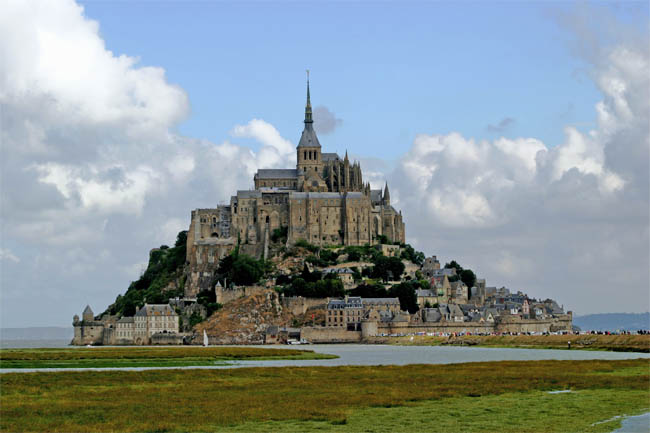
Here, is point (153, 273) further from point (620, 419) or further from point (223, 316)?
point (620, 419)

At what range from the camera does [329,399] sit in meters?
42.5

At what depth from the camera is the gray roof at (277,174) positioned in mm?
171000

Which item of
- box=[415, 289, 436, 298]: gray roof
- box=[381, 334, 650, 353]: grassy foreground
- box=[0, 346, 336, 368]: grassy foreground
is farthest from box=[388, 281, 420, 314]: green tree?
box=[0, 346, 336, 368]: grassy foreground

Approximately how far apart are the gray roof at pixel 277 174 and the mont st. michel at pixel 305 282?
232mm

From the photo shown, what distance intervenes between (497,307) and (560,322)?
1042 centimetres

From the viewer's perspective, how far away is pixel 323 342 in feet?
434

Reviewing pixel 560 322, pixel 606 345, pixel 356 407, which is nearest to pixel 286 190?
pixel 560 322

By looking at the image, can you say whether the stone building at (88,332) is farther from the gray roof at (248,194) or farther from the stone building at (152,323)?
the gray roof at (248,194)

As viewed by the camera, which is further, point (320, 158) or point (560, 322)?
point (320, 158)

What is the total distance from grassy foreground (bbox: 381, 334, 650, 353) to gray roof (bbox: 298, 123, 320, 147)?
180 feet

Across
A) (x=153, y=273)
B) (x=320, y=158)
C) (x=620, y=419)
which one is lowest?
(x=620, y=419)

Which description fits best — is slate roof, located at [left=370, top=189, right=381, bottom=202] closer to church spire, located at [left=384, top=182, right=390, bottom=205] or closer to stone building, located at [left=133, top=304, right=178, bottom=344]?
church spire, located at [left=384, top=182, right=390, bottom=205]

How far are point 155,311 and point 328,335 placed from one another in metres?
26.4

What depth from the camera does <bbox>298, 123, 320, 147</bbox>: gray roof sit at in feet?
570
